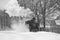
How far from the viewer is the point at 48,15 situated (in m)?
3.89

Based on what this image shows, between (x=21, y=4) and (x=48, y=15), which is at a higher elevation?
(x=21, y=4)

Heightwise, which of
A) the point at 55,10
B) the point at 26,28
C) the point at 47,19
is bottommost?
the point at 26,28

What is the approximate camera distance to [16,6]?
3.90m

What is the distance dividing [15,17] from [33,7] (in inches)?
40.7

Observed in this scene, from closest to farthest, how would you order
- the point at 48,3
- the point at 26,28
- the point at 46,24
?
the point at 26,28 < the point at 46,24 < the point at 48,3

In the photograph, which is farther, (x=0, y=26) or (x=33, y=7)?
(x=33, y=7)

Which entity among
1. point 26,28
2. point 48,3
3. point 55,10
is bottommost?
point 26,28

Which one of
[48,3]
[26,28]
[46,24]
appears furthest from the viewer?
[48,3]

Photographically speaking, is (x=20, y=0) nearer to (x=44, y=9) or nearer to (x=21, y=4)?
(x=21, y=4)

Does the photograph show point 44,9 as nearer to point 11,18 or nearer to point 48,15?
point 48,15

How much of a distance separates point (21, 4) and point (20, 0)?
0.74 feet

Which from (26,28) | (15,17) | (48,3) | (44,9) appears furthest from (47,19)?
(15,17)

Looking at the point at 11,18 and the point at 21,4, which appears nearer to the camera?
the point at 11,18

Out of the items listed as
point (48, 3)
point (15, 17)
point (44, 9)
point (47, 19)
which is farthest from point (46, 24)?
point (15, 17)
